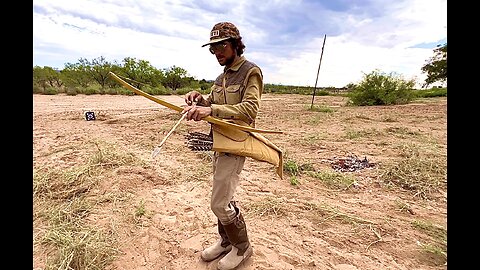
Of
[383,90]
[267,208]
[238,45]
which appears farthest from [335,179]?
[383,90]

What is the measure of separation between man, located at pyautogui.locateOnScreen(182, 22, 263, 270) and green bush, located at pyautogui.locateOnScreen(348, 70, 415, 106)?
1684cm

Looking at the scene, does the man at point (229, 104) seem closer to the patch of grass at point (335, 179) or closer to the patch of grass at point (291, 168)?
the patch of grass at point (335, 179)

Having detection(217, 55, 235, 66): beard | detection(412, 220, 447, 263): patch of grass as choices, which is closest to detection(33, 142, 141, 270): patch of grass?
detection(217, 55, 235, 66): beard

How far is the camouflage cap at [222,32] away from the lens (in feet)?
5.63

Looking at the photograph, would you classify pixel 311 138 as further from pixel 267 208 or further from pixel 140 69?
pixel 140 69

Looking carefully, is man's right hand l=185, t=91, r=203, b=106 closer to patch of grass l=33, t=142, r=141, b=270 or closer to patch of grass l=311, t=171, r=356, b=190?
patch of grass l=33, t=142, r=141, b=270

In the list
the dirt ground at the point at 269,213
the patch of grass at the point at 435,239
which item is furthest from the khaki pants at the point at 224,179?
the patch of grass at the point at 435,239

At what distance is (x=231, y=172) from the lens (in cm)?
190

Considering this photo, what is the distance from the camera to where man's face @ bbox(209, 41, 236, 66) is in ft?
5.74

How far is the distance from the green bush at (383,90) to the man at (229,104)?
55.2 feet

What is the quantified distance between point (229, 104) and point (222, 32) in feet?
1.40
